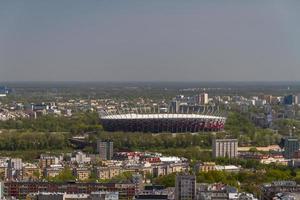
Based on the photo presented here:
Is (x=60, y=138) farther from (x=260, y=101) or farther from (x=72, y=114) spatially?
(x=260, y=101)

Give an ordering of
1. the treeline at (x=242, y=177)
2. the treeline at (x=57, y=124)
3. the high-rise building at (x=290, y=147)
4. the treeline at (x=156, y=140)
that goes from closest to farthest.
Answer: the treeline at (x=242, y=177)
the high-rise building at (x=290, y=147)
the treeline at (x=156, y=140)
the treeline at (x=57, y=124)

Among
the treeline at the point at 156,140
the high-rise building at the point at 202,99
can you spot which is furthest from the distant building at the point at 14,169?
the high-rise building at the point at 202,99

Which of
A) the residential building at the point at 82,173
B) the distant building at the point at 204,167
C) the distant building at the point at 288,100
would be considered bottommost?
the residential building at the point at 82,173

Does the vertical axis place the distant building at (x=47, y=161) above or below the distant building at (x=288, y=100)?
below

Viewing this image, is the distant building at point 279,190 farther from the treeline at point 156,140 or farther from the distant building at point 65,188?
the treeline at point 156,140

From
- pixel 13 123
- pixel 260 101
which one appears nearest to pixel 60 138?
pixel 13 123

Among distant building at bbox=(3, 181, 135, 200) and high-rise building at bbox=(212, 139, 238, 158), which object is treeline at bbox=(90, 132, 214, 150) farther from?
distant building at bbox=(3, 181, 135, 200)

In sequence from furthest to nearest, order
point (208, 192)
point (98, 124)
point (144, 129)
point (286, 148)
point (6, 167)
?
1. point (98, 124)
2. point (144, 129)
3. point (286, 148)
4. point (6, 167)
5. point (208, 192)
